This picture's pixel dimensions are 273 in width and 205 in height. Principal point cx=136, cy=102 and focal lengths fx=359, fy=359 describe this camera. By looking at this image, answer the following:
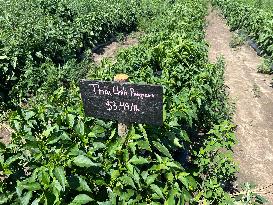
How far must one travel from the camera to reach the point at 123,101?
3.14 meters

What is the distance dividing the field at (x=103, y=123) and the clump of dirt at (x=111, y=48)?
15 centimetres

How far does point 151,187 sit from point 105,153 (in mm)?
484

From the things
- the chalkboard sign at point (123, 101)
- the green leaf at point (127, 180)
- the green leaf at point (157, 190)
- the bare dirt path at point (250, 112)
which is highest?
the chalkboard sign at point (123, 101)

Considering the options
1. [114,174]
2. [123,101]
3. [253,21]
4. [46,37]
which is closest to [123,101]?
[123,101]

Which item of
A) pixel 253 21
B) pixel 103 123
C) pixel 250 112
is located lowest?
pixel 250 112

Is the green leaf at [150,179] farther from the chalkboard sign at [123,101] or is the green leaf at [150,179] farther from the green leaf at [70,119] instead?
the green leaf at [70,119]

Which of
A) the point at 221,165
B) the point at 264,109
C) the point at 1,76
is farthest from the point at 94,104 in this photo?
the point at 264,109

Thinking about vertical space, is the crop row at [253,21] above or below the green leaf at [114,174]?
above

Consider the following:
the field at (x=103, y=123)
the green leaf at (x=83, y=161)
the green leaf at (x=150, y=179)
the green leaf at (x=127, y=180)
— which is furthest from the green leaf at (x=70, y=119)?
the green leaf at (x=150, y=179)

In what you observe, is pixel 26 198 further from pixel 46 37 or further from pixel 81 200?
pixel 46 37

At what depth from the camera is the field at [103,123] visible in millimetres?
2811

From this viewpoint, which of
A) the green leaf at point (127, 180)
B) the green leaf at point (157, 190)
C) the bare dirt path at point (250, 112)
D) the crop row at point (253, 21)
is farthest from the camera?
Result: the crop row at point (253, 21)

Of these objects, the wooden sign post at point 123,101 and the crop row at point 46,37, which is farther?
the crop row at point 46,37

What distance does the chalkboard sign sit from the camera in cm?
304
